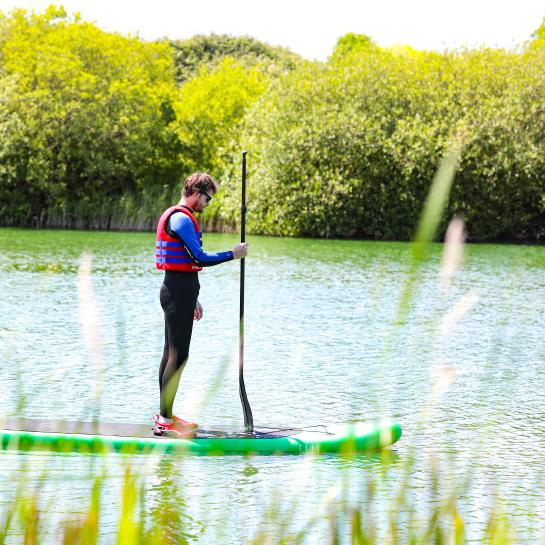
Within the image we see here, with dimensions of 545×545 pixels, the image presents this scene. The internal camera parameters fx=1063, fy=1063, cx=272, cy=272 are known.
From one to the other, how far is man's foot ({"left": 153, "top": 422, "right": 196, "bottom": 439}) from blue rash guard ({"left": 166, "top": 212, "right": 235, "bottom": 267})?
110 centimetres

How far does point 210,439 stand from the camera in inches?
275

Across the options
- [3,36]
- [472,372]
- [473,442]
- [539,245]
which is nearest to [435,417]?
[473,442]

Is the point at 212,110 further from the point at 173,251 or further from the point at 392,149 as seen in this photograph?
the point at 173,251

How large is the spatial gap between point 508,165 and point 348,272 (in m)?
19.4

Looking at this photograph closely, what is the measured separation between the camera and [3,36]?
51500 mm

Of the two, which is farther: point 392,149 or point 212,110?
point 212,110

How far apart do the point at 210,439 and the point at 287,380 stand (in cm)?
319

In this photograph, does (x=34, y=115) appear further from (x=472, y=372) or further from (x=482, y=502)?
(x=482, y=502)

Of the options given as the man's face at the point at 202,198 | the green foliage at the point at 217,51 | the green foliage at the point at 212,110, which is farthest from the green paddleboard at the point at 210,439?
the green foliage at the point at 217,51

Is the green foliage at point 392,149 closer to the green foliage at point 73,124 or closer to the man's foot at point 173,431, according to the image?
the green foliage at point 73,124

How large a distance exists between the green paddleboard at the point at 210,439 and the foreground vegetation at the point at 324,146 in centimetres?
3176

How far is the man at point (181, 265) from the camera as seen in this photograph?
22.5 feet

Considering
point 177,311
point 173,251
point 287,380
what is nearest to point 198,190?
point 173,251

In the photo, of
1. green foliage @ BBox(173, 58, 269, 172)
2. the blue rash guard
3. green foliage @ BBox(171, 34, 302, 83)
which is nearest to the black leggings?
the blue rash guard
